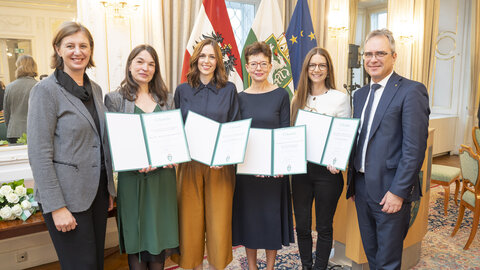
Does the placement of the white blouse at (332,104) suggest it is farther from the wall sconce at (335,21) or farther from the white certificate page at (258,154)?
the wall sconce at (335,21)

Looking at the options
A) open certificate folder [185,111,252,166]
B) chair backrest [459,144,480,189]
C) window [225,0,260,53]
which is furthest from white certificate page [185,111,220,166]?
window [225,0,260,53]

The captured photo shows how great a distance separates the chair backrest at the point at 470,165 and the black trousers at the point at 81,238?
320 centimetres

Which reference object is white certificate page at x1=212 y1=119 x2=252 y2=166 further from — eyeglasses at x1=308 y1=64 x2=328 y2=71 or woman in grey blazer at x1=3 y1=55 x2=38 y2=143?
woman in grey blazer at x1=3 y1=55 x2=38 y2=143

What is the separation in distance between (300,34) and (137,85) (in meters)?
2.67

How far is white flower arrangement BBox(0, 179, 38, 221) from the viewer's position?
2150 mm

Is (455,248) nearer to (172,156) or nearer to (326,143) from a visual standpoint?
Result: (326,143)

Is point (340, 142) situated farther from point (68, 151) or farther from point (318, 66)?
point (68, 151)

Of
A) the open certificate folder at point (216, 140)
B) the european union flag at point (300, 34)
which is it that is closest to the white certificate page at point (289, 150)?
the open certificate folder at point (216, 140)

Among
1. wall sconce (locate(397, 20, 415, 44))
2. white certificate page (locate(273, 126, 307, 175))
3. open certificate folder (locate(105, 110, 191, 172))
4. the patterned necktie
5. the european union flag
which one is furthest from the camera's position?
wall sconce (locate(397, 20, 415, 44))

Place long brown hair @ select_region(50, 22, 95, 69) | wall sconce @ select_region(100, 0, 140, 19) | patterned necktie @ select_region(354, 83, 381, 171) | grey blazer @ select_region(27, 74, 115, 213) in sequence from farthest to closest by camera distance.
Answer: wall sconce @ select_region(100, 0, 140, 19) < patterned necktie @ select_region(354, 83, 381, 171) < long brown hair @ select_region(50, 22, 95, 69) < grey blazer @ select_region(27, 74, 115, 213)

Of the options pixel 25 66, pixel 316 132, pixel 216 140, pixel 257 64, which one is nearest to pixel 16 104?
pixel 25 66

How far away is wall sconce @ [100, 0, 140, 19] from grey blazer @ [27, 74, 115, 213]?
1.67 m

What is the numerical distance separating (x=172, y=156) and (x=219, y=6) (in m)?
2.27

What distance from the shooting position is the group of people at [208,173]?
1.60m
